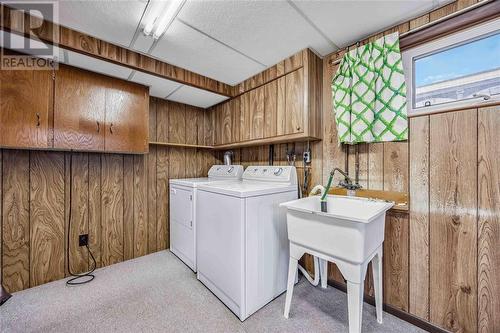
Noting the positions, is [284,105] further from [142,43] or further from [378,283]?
[378,283]

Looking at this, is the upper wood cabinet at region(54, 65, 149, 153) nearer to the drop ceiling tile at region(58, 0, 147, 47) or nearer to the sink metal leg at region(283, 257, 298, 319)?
the drop ceiling tile at region(58, 0, 147, 47)

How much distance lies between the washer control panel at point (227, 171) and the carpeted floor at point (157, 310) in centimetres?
125

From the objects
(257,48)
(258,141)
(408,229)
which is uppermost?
(257,48)

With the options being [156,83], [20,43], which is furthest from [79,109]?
[156,83]

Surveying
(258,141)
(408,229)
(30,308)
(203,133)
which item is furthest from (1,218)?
(408,229)

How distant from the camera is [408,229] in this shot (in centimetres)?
155

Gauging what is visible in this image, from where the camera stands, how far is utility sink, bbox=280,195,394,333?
3.91 ft

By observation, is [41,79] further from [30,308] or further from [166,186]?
[30,308]

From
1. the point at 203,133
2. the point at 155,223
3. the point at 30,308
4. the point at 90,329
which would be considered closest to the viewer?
the point at 90,329

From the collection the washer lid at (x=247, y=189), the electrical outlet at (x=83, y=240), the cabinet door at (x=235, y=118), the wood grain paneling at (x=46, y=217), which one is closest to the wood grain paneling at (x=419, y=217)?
the washer lid at (x=247, y=189)

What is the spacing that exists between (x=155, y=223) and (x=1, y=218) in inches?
52.7

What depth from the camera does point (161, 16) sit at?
141cm

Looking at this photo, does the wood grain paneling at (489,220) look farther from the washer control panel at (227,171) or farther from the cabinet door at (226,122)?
the cabinet door at (226,122)

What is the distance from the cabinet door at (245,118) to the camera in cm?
245
